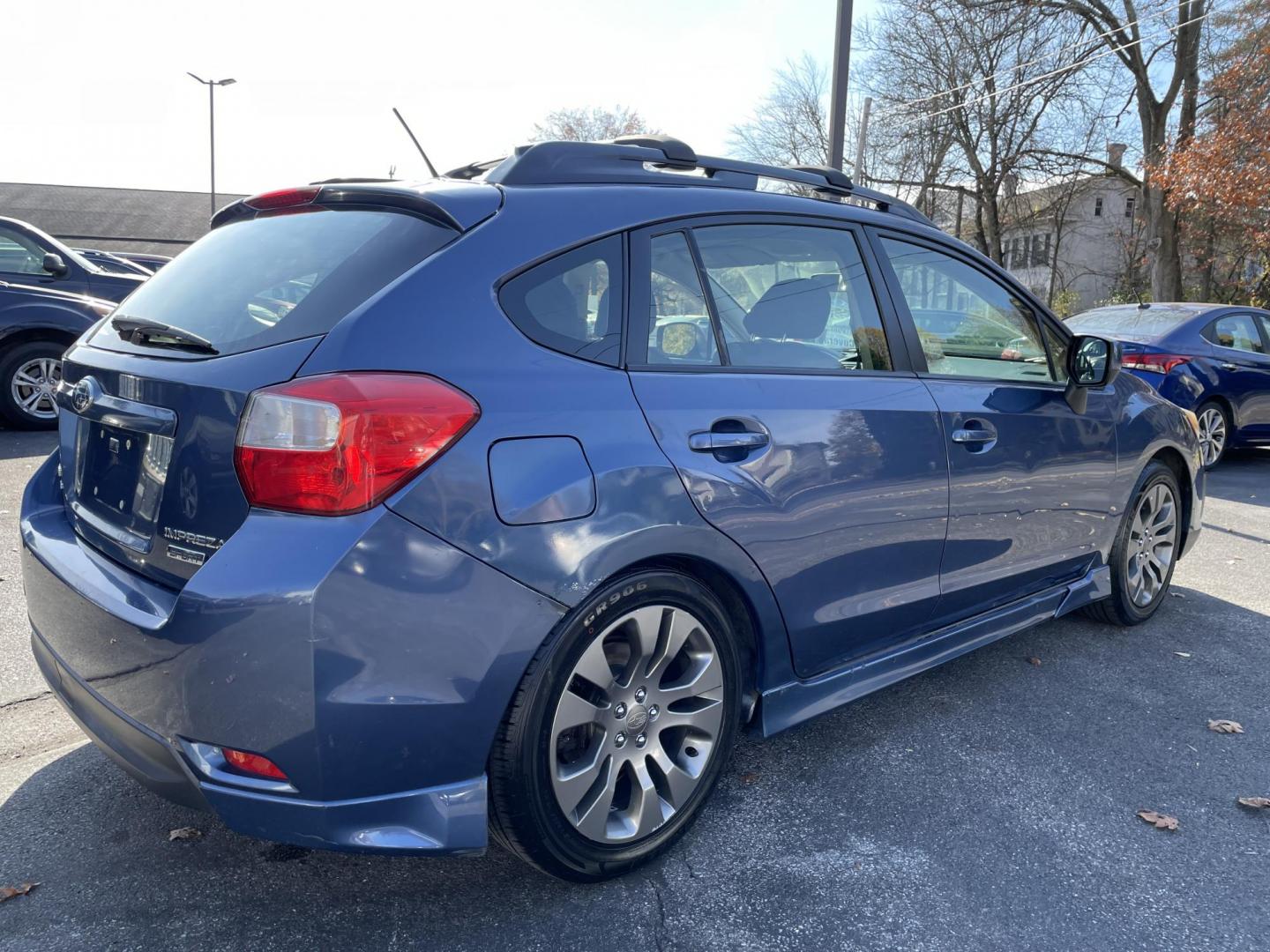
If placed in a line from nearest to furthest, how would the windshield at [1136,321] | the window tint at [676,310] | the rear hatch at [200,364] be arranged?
the rear hatch at [200,364]
the window tint at [676,310]
the windshield at [1136,321]

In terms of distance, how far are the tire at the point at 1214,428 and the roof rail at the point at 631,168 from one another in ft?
24.0

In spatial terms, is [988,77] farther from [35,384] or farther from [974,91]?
[35,384]

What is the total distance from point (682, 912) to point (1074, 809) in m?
1.30

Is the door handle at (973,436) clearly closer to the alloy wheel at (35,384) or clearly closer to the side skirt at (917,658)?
the side skirt at (917,658)

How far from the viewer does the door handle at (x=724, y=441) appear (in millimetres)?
2400

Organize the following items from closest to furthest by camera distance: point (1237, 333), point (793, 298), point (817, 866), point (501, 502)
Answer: point (501, 502), point (817, 866), point (793, 298), point (1237, 333)

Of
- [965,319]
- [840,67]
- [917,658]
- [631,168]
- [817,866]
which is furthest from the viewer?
[840,67]

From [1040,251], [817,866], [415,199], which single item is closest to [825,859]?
[817,866]

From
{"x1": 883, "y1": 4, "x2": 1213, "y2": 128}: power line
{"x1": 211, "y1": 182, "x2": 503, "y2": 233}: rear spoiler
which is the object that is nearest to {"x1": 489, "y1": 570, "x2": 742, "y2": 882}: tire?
{"x1": 211, "y1": 182, "x2": 503, "y2": 233}: rear spoiler

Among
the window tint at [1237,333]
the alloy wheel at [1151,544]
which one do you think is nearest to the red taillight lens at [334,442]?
the alloy wheel at [1151,544]

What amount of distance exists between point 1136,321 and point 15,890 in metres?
9.75

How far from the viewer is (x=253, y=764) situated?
1932mm

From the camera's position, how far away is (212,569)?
1910mm

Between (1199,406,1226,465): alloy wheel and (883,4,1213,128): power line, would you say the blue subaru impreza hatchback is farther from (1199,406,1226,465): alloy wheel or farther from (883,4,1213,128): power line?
(883,4,1213,128): power line
